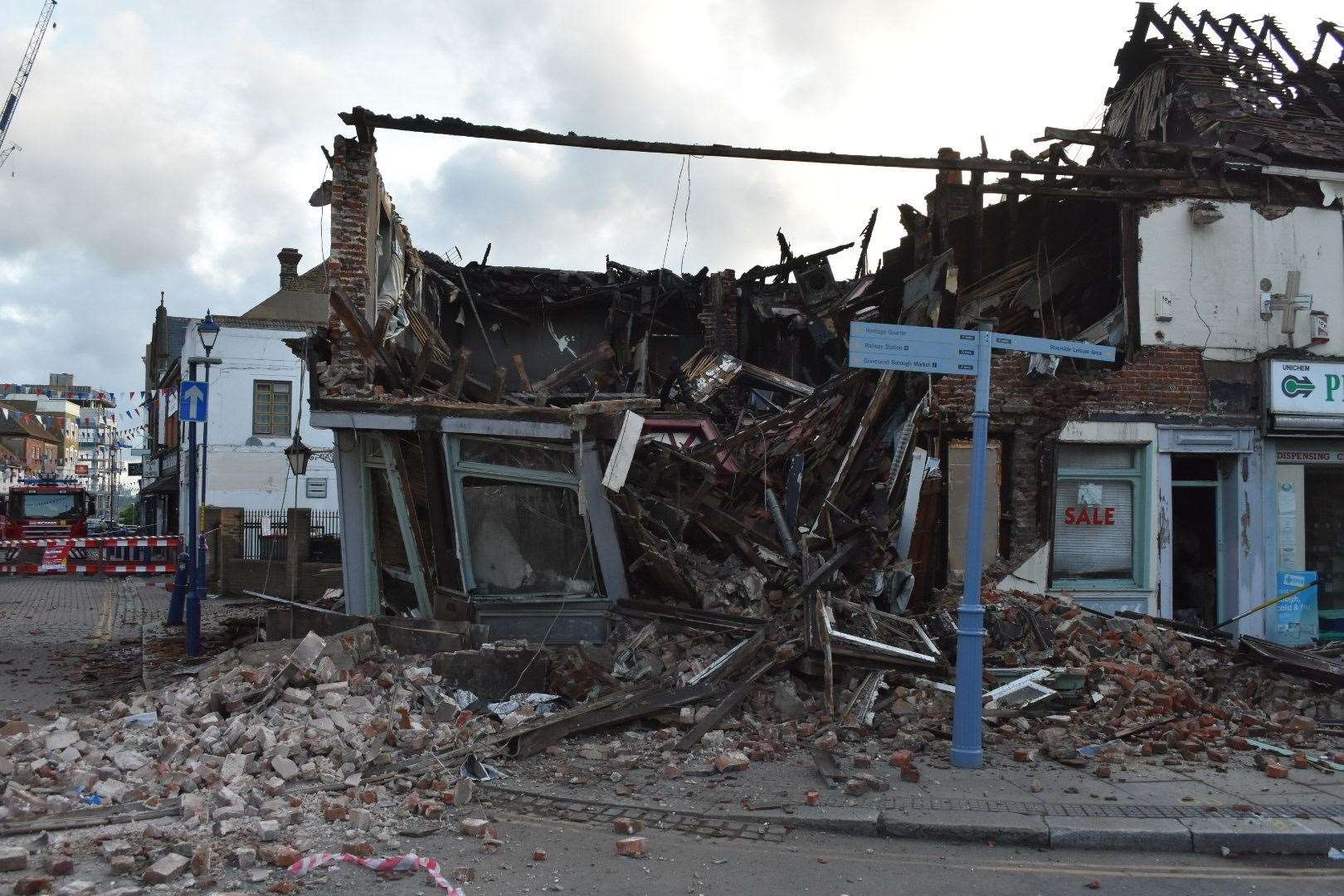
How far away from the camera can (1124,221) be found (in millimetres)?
12914

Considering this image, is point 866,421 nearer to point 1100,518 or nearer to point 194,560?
point 1100,518

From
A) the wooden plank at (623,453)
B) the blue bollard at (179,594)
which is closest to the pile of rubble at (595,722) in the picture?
the wooden plank at (623,453)

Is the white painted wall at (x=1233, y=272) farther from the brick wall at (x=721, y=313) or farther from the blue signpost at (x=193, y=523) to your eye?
the blue signpost at (x=193, y=523)

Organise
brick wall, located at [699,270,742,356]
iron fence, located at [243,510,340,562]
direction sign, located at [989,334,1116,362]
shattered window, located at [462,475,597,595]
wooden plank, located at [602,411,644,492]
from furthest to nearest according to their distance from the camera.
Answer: iron fence, located at [243,510,340,562]
brick wall, located at [699,270,742,356]
shattered window, located at [462,475,597,595]
wooden plank, located at [602,411,644,492]
direction sign, located at [989,334,1116,362]

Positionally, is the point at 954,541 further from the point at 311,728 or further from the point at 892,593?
the point at 311,728

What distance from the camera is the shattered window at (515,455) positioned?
10.4m

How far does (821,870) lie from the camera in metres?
5.41

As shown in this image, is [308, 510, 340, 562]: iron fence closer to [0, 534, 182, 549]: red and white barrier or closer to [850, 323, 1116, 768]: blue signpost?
[0, 534, 182, 549]: red and white barrier

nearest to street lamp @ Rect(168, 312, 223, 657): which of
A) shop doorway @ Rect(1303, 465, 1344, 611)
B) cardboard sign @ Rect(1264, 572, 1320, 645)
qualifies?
cardboard sign @ Rect(1264, 572, 1320, 645)

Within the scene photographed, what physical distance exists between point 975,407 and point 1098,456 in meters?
6.08

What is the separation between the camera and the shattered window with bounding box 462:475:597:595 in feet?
34.6

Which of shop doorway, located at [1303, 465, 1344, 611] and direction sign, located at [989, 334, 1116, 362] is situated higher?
direction sign, located at [989, 334, 1116, 362]

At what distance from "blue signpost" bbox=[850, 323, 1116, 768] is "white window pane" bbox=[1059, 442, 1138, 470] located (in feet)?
17.3

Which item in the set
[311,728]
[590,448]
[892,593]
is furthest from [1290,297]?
[311,728]
